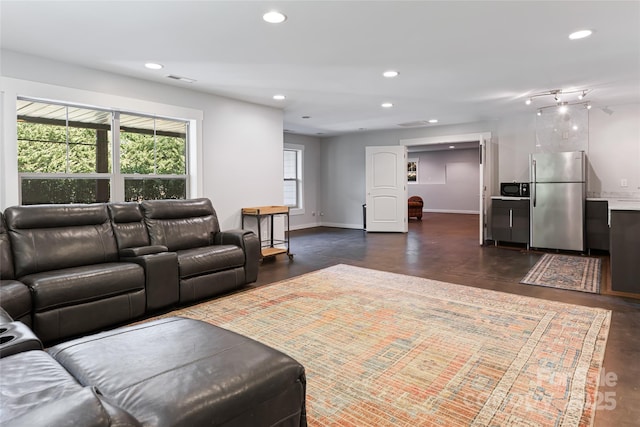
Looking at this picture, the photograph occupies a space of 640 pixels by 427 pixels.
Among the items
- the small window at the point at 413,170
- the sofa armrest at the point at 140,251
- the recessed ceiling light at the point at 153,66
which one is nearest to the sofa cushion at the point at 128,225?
the sofa armrest at the point at 140,251

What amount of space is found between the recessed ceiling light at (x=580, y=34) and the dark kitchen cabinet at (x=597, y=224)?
3486 millimetres

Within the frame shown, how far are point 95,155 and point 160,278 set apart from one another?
202 centimetres

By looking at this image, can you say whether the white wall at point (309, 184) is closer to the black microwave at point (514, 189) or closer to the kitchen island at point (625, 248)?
the black microwave at point (514, 189)

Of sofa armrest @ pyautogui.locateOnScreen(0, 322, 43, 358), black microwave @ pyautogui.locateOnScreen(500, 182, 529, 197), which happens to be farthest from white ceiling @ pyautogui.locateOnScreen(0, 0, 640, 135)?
sofa armrest @ pyautogui.locateOnScreen(0, 322, 43, 358)

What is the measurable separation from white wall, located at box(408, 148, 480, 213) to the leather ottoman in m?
13.3

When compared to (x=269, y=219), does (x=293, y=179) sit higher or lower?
higher

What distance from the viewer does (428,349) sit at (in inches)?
101

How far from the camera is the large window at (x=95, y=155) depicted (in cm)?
395

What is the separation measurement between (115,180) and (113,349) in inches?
137

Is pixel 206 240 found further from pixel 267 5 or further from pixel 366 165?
pixel 366 165

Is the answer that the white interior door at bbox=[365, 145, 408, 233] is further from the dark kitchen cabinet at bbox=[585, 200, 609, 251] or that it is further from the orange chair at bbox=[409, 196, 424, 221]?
the dark kitchen cabinet at bbox=[585, 200, 609, 251]

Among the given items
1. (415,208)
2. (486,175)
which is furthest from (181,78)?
(415,208)

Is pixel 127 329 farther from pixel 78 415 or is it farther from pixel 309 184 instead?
pixel 309 184

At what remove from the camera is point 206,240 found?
4.34 m
